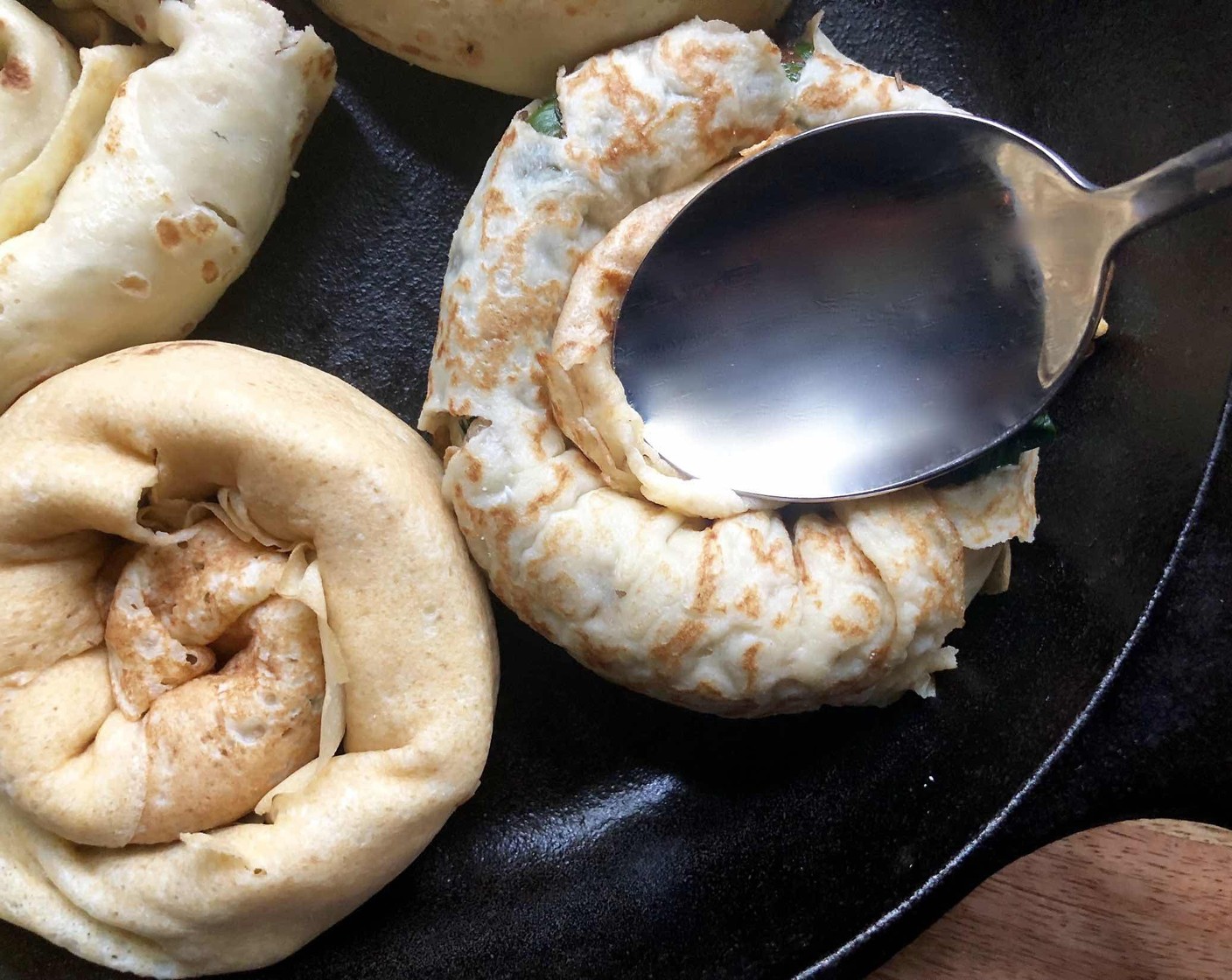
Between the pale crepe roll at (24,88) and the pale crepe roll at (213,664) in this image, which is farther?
the pale crepe roll at (24,88)

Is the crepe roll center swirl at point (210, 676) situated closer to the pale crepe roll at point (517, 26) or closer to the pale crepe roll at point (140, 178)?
the pale crepe roll at point (140, 178)

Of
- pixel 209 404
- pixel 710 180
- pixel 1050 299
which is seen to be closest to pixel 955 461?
pixel 1050 299

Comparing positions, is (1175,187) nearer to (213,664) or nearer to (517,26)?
(517,26)

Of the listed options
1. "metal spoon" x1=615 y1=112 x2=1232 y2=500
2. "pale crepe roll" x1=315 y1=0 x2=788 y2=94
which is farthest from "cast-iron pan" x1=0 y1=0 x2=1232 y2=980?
"metal spoon" x1=615 y1=112 x2=1232 y2=500

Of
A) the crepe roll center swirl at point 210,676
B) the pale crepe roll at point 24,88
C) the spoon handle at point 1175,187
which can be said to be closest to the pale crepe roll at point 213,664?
the crepe roll center swirl at point 210,676

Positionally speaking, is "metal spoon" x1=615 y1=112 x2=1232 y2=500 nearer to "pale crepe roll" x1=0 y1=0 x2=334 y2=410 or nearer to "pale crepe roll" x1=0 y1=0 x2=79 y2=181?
"pale crepe roll" x1=0 y1=0 x2=334 y2=410

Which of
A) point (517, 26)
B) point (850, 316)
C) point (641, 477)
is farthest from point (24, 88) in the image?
point (850, 316)

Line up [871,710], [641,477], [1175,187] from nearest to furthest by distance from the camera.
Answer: [1175,187] < [641,477] < [871,710]
